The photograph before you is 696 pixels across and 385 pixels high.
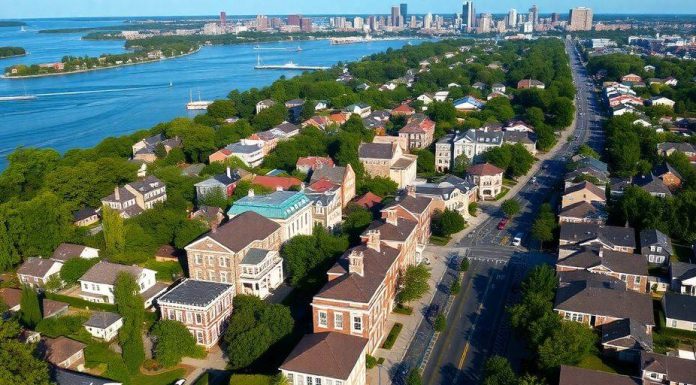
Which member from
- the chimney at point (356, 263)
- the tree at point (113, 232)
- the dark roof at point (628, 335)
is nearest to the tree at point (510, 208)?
the dark roof at point (628, 335)

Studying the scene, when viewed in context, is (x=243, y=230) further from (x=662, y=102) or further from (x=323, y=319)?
(x=662, y=102)

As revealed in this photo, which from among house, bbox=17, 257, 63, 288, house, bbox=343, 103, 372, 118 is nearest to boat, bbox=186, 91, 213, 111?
house, bbox=343, 103, 372, 118

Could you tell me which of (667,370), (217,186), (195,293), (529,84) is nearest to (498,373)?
(667,370)

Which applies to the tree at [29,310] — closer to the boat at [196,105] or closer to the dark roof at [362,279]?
the dark roof at [362,279]

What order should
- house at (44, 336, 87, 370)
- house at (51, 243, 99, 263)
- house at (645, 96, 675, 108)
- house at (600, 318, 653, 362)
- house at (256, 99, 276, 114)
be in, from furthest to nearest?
house at (256, 99, 276, 114) → house at (645, 96, 675, 108) → house at (51, 243, 99, 263) → house at (600, 318, 653, 362) → house at (44, 336, 87, 370)

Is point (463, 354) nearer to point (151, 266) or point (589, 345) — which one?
point (589, 345)

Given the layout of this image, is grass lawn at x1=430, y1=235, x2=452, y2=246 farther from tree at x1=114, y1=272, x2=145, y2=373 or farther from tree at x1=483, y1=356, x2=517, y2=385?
tree at x1=114, y1=272, x2=145, y2=373

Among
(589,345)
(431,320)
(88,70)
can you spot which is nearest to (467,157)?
(431,320)
